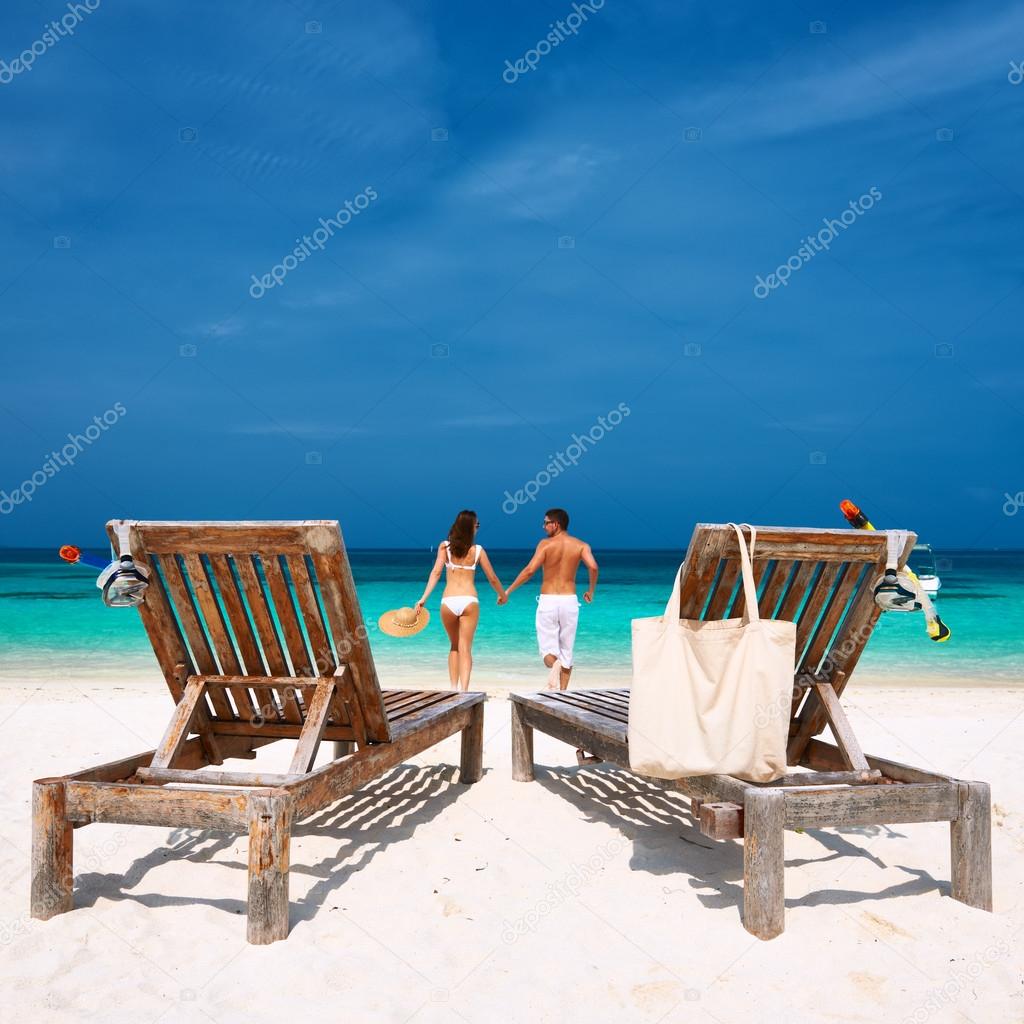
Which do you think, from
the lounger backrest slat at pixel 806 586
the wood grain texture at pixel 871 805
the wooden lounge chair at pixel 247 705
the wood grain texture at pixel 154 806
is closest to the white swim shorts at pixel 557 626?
the wooden lounge chair at pixel 247 705

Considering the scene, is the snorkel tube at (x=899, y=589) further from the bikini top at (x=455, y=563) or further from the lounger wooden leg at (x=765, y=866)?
the bikini top at (x=455, y=563)

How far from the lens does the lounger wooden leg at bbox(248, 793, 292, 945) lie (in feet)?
9.83

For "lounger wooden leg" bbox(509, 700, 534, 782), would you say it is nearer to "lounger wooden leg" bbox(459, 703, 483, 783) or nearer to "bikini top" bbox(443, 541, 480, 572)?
"lounger wooden leg" bbox(459, 703, 483, 783)

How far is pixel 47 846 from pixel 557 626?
18.0 feet

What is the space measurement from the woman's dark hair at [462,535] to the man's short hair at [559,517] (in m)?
0.80

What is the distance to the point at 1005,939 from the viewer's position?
10.2 ft

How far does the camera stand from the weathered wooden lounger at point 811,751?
3.12m

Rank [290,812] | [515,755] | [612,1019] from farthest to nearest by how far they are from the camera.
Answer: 1. [515,755]
2. [290,812]
3. [612,1019]

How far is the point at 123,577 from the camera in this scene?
349cm

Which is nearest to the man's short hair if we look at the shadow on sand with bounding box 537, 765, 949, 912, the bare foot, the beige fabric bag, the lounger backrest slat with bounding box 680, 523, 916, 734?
the bare foot

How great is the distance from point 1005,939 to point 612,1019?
1.51 meters

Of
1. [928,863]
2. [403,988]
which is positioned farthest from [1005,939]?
[403,988]

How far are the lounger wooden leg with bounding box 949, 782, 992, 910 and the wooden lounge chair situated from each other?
2.31 metres

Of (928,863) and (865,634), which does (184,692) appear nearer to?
(865,634)
